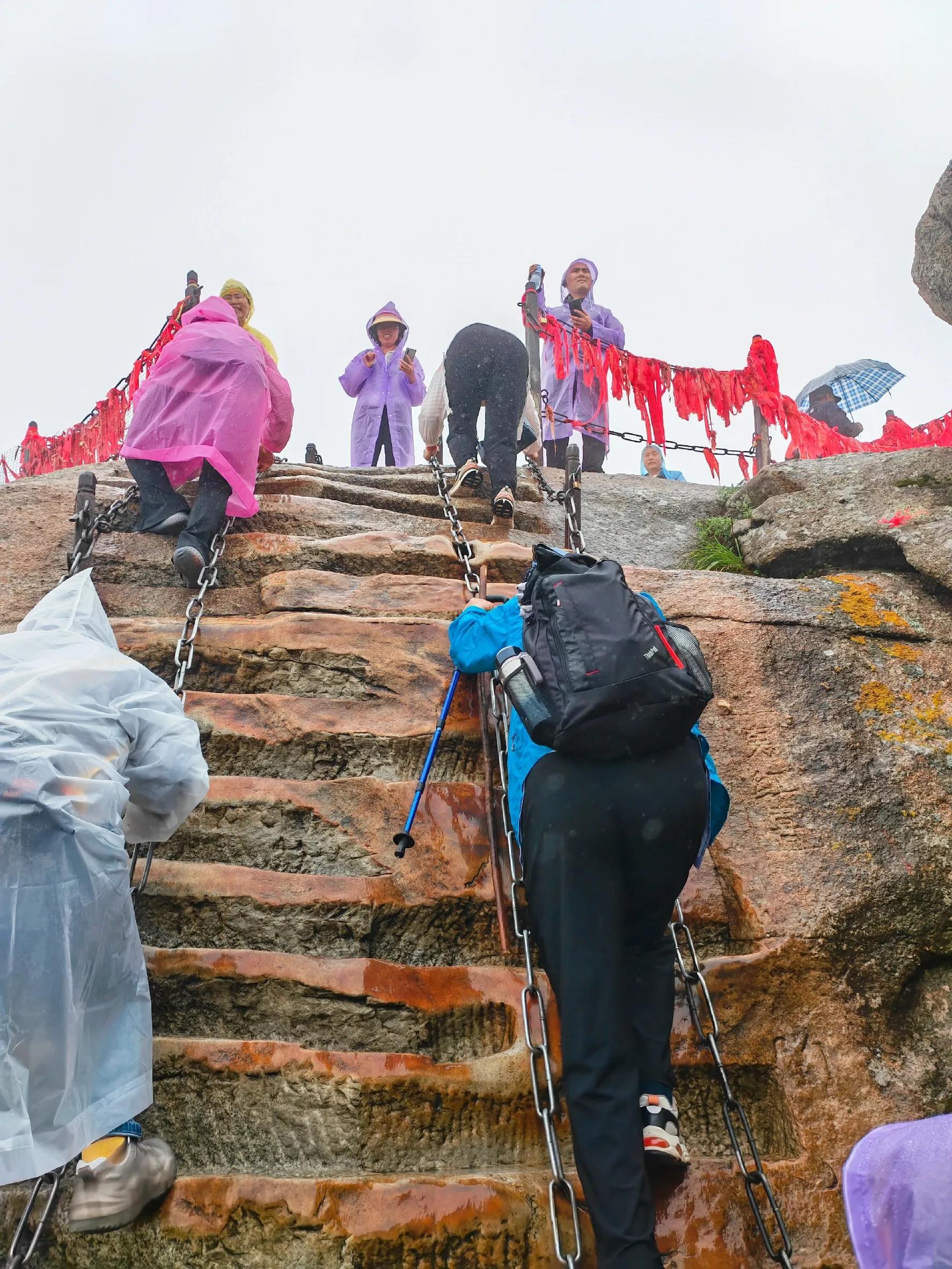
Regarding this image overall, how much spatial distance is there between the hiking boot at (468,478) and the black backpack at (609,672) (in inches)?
131

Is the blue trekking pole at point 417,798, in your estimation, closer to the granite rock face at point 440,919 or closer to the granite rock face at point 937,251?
the granite rock face at point 440,919

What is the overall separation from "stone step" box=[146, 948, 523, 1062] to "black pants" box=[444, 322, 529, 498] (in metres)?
3.55

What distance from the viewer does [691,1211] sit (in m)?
2.55

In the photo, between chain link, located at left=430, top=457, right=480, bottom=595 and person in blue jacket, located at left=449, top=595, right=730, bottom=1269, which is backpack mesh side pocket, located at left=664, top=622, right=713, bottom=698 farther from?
chain link, located at left=430, top=457, right=480, bottom=595

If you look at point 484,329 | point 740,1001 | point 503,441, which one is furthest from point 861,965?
point 484,329

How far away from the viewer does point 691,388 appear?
32.1 ft

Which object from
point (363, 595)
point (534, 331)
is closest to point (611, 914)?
point (363, 595)

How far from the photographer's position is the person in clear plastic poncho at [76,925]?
2096mm

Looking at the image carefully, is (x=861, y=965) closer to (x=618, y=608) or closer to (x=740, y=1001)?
(x=740, y=1001)

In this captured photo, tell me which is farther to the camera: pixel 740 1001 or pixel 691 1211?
pixel 740 1001

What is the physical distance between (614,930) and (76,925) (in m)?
1.33

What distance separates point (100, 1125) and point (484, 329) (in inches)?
205

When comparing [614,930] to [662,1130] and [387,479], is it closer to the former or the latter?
[662,1130]

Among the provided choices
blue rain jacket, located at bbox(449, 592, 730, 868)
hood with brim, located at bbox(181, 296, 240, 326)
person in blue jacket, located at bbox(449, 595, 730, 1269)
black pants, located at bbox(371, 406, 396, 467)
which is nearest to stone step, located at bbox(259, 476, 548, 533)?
hood with brim, located at bbox(181, 296, 240, 326)
